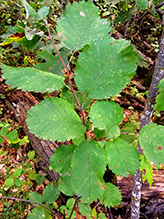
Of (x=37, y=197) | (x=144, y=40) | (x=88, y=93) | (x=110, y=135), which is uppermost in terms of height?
(x=88, y=93)

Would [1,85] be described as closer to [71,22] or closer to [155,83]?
[71,22]

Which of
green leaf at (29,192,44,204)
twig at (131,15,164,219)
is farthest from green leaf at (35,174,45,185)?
twig at (131,15,164,219)

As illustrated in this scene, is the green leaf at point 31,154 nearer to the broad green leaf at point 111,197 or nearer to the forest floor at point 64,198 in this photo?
the forest floor at point 64,198

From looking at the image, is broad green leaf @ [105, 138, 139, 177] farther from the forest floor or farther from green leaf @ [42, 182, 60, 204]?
the forest floor

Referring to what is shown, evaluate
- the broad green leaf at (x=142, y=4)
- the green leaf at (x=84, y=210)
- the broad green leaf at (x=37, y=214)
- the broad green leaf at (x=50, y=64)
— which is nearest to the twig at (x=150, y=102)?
the broad green leaf at (x=142, y=4)

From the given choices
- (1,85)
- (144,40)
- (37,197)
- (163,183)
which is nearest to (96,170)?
(37,197)

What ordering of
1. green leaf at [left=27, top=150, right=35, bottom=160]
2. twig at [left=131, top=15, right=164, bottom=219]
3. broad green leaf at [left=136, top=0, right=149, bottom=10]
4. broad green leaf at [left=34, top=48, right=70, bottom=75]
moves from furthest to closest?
green leaf at [left=27, top=150, right=35, bottom=160] < broad green leaf at [left=136, top=0, right=149, bottom=10] < twig at [left=131, top=15, right=164, bottom=219] < broad green leaf at [left=34, top=48, right=70, bottom=75]
